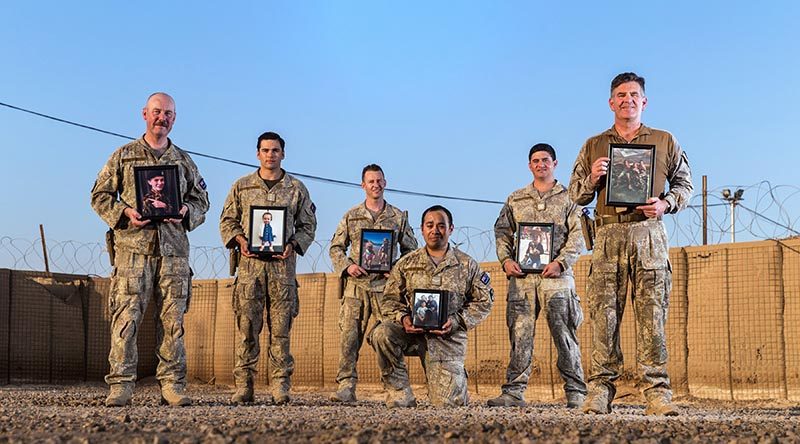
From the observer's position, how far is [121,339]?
8.06 m

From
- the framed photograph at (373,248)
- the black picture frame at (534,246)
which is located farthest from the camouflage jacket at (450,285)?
the framed photograph at (373,248)

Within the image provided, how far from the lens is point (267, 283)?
9391 millimetres

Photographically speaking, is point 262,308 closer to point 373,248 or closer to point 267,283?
point 267,283

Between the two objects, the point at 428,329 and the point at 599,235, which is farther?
the point at 428,329

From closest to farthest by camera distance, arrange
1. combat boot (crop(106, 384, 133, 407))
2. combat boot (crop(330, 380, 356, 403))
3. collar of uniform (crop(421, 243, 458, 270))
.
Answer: combat boot (crop(106, 384, 133, 407)), collar of uniform (crop(421, 243, 458, 270)), combat boot (crop(330, 380, 356, 403))

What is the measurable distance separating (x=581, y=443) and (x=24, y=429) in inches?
109

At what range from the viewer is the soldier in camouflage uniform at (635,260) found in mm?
7098

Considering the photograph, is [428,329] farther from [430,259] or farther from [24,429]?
[24,429]

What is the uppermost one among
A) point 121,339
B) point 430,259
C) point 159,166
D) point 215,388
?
point 159,166

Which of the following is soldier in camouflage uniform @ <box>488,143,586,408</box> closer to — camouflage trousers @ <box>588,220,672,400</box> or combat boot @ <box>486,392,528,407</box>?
combat boot @ <box>486,392,528,407</box>

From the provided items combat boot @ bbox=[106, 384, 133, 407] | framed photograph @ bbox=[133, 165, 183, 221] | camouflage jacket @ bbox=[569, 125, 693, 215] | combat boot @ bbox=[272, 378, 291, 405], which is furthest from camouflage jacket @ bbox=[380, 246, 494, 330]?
combat boot @ bbox=[106, 384, 133, 407]

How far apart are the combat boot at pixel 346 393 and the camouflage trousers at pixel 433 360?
5.16 ft

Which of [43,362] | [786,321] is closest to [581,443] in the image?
[786,321]

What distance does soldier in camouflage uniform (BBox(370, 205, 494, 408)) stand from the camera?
8656mm
